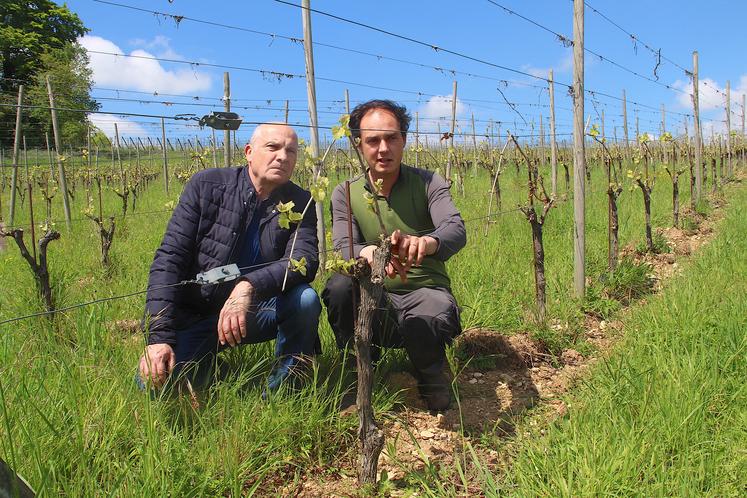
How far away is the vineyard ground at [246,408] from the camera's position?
4.84ft

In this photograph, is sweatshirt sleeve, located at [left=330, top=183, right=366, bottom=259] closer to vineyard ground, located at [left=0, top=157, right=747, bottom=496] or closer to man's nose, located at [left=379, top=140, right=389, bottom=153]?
man's nose, located at [left=379, top=140, right=389, bottom=153]

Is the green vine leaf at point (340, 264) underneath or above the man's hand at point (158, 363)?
above

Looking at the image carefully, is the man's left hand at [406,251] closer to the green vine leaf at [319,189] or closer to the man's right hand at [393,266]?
the man's right hand at [393,266]

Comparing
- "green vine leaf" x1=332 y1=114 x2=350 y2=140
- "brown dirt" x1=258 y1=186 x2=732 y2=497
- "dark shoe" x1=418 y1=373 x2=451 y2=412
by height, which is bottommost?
"brown dirt" x1=258 y1=186 x2=732 y2=497

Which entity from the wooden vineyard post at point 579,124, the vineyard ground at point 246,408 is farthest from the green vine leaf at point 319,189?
the wooden vineyard post at point 579,124

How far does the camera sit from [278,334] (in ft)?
7.30

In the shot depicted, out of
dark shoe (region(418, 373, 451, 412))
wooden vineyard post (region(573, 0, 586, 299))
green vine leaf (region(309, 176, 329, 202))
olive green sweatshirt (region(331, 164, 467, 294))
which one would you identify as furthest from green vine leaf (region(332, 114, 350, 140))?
wooden vineyard post (region(573, 0, 586, 299))

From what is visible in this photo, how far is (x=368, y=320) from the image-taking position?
5.26 ft

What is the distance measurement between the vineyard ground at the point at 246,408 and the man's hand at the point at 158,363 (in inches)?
2.6

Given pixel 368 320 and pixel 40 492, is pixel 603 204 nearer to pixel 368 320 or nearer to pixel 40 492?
pixel 368 320

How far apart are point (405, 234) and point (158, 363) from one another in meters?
1.09

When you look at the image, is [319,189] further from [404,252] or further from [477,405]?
[477,405]

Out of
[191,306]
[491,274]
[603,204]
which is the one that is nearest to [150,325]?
[191,306]

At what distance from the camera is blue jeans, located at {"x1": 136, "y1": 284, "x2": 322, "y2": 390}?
210 cm
